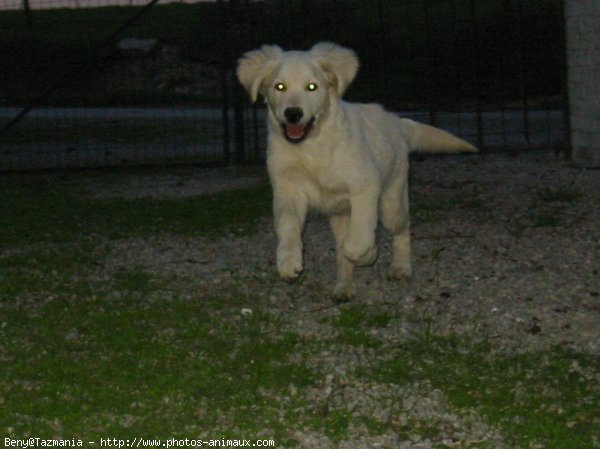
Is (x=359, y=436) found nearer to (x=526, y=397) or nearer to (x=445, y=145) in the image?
(x=526, y=397)

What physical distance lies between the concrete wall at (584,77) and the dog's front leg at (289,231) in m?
5.91

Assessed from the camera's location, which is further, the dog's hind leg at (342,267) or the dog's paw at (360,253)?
the dog's hind leg at (342,267)

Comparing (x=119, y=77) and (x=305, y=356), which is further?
(x=119, y=77)

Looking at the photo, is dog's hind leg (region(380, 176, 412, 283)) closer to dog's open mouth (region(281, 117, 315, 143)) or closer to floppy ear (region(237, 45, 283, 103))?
dog's open mouth (region(281, 117, 315, 143))

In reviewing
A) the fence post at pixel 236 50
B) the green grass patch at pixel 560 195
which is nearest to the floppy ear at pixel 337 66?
the green grass patch at pixel 560 195

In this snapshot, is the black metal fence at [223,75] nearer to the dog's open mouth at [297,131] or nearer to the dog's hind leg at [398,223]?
the dog's hind leg at [398,223]

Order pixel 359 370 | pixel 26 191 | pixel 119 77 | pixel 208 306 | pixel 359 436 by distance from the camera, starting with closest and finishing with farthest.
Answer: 1. pixel 359 436
2. pixel 359 370
3. pixel 208 306
4. pixel 26 191
5. pixel 119 77

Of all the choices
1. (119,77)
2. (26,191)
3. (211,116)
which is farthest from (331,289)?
(119,77)

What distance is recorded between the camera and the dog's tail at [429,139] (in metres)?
8.27

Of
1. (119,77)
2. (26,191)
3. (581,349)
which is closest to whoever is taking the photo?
(581,349)

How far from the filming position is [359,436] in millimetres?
5172

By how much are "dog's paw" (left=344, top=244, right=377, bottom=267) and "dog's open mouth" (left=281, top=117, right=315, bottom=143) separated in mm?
632

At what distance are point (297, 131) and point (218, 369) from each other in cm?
162

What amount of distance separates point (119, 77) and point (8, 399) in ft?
72.6
